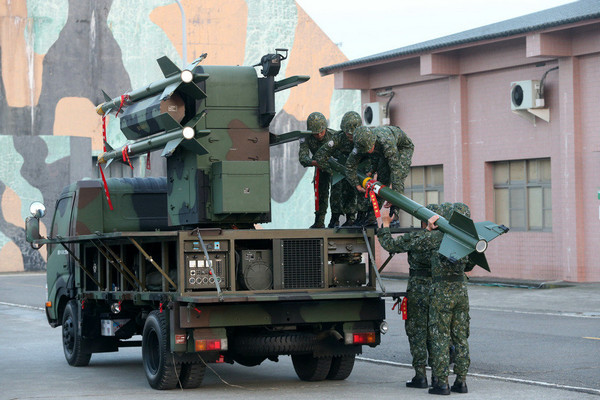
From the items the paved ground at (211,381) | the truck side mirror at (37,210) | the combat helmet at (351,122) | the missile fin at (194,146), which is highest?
the combat helmet at (351,122)

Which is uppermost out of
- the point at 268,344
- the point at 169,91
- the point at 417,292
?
the point at 169,91

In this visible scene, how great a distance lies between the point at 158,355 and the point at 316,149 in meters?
3.18

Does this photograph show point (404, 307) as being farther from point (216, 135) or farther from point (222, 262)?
point (216, 135)

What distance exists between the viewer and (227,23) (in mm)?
47156

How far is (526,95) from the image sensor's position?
26969 mm

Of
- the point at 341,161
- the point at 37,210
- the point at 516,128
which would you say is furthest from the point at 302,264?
the point at 516,128

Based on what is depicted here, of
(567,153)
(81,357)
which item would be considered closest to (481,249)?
(81,357)

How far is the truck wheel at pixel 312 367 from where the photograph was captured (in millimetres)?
12109

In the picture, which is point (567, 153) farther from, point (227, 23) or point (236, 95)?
point (227, 23)

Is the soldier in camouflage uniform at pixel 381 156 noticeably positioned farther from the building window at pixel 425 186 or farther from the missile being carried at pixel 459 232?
the building window at pixel 425 186

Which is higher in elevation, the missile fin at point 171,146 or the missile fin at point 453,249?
the missile fin at point 171,146

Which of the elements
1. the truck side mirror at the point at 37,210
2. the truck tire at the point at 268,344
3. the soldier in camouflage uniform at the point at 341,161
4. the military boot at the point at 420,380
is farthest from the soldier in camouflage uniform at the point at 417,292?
the truck side mirror at the point at 37,210

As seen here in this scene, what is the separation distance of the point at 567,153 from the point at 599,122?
113 cm

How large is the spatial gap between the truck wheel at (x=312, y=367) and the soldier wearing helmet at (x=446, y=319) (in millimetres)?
1596
